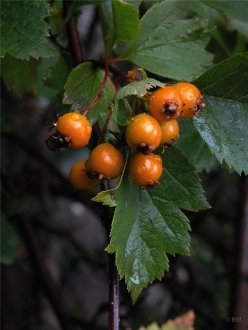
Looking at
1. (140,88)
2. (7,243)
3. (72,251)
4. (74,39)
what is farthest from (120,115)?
(72,251)

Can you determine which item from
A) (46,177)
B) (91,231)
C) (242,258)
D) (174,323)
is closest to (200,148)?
(174,323)

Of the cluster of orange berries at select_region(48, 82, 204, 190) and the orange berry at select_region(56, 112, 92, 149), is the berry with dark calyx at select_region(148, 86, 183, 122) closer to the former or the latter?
the cluster of orange berries at select_region(48, 82, 204, 190)

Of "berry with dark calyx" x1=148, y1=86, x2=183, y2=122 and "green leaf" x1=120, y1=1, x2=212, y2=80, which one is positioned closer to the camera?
"berry with dark calyx" x1=148, y1=86, x2=183, y2=122

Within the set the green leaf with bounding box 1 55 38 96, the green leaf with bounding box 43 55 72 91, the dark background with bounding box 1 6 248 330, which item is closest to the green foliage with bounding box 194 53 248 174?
the green leaf with bounding box 43 55 72 91

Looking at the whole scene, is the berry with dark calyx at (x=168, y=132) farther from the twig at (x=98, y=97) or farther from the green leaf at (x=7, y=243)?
the green leaf at (x=7, y=243)

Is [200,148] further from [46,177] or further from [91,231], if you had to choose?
[91,231]

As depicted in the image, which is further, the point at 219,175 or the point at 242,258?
the point at 219,175
